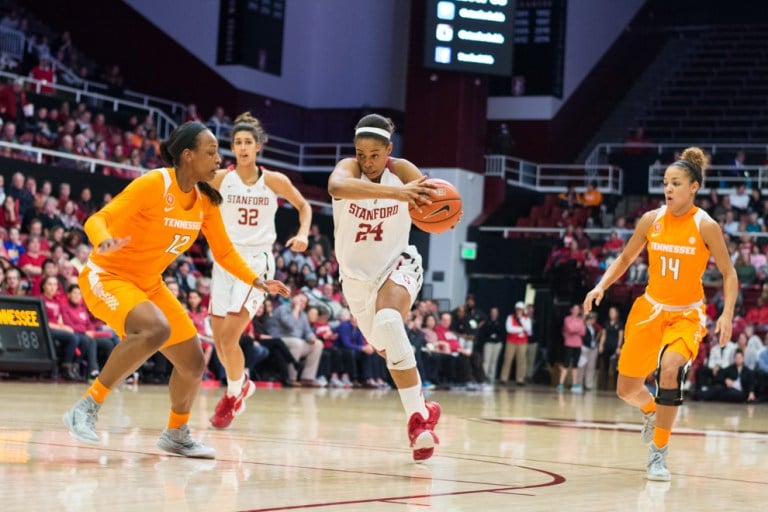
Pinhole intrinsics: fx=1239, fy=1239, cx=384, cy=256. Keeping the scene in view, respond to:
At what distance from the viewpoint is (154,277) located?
674 centimetres

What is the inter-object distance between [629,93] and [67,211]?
810 inches

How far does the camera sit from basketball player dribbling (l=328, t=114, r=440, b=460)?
6.97m

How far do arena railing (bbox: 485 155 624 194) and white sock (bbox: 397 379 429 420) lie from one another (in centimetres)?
2122

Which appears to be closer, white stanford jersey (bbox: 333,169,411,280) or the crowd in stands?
white stanford jersey (bbox: 333,169,411,280)

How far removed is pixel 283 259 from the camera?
20250 mm

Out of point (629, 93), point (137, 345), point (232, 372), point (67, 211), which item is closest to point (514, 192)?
point (629, 93)

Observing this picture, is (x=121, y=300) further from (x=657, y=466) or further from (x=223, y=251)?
(x=657, y=466)

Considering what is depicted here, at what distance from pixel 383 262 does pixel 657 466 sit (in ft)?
6.32

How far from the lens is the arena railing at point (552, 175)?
28359 millimetres

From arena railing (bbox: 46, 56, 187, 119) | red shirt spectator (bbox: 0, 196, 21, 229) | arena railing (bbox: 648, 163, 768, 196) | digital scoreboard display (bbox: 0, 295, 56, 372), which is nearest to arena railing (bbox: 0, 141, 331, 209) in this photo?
red shirt spectator (bbox: 0, 196, 21, 229)

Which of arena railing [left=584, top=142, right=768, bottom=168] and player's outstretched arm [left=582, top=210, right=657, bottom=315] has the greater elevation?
arena railing [left=584, top=142, right=768, bottom=168]

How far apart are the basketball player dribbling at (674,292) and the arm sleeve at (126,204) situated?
2645mm

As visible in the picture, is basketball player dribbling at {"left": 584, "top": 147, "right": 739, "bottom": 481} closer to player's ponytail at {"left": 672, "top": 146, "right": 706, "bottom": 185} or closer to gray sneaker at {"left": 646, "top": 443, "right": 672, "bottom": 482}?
player's ponytail at {"left": 672, "top": 146, "right": 706, "bottom": 185}

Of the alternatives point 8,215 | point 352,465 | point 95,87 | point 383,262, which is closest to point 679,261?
point 383,262
